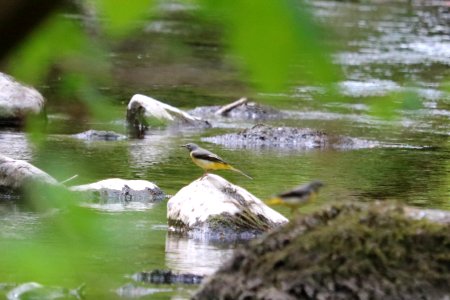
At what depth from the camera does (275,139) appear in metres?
16.1

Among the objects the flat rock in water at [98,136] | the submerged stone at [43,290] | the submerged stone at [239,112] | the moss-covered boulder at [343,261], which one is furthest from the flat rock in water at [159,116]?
the submerged stone at [43,290]

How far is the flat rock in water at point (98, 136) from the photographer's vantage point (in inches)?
591

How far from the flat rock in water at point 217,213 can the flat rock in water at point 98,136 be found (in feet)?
16.6

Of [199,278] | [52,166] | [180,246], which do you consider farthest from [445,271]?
[52,166]

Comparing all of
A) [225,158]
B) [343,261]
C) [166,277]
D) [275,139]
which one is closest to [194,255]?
[166,277]

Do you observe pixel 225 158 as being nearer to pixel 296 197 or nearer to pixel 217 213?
pixel 217 213

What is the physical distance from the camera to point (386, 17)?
35.3m

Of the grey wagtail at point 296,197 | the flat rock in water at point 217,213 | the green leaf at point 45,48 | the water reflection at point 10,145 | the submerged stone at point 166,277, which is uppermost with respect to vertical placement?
the green leaf at point 45,48

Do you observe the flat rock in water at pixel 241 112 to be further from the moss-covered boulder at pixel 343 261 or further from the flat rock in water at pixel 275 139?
the moss-covered boulder at pixel 343 261

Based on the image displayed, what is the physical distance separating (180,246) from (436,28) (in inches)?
933

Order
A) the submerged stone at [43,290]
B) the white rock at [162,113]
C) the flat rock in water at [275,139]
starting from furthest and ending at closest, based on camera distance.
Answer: the white rock at [162,113] < the flat rock in water at [275,139] < the submerged stone at [43,290]

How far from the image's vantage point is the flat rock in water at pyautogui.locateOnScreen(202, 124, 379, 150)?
15.6m

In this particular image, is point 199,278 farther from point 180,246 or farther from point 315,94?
point 315,94

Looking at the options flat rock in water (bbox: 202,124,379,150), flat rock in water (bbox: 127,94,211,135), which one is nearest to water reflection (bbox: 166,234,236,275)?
flat rock in water (bbox: 202,124,379,150)
